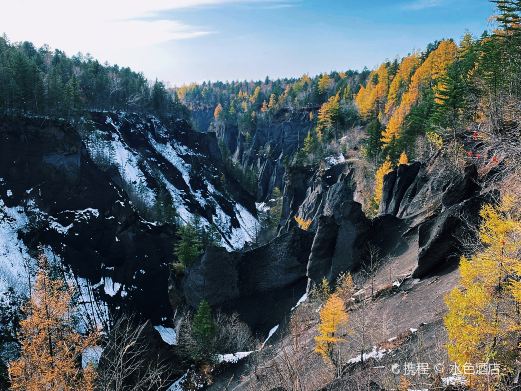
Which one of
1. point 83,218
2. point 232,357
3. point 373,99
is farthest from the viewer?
point 373,99

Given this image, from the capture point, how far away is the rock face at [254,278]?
4119 cm

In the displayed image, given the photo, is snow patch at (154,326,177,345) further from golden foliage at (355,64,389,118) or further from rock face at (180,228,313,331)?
golden foliage at (355,64,389,118)

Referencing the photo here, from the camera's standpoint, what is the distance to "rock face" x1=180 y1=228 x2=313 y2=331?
4119 centimetres

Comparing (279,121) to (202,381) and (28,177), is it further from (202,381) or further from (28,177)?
(202,381)

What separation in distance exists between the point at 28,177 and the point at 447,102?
57063 millimetres

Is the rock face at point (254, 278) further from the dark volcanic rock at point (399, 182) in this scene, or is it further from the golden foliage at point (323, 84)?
the golden foliage at point (323, 84)

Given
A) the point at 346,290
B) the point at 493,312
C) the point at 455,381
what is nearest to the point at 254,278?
the point at 346,290

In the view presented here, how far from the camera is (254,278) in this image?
42562 millimetres

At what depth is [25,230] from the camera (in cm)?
5116

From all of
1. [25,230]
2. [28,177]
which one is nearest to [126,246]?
[25,230]

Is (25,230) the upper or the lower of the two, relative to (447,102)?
lower

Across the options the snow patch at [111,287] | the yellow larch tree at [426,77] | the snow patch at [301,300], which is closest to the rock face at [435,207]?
the snow patch at [301,300]

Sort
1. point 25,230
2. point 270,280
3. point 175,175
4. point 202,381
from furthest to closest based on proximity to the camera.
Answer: point 175,175, point 25,230, point 270,280, point 202,381

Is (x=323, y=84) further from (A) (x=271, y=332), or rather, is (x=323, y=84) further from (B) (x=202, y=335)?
(B) (x=202, y=335)
